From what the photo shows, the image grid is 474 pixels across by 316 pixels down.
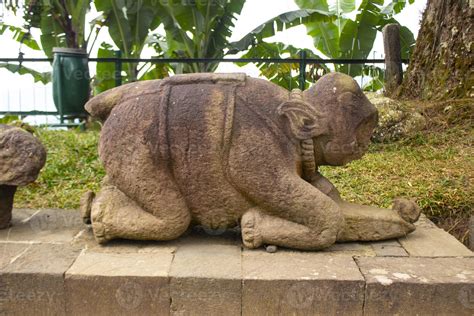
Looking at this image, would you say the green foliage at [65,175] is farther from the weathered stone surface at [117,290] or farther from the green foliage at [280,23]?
the green foliage at [280,23]

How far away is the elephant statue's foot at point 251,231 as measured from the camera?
301cm

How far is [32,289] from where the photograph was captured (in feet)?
9.05

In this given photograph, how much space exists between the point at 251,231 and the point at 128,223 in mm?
742

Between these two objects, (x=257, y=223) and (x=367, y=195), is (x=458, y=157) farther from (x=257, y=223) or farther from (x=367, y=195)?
(x=257, y=223)

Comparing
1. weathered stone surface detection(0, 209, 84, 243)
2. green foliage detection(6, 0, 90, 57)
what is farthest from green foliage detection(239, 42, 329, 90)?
weathered stone surface detection(0, 209, 84, 243)

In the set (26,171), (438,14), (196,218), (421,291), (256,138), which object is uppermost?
(438,14)

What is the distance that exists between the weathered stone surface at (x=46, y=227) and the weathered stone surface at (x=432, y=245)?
220cm

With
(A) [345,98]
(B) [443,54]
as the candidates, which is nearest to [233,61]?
(B) [443,54]

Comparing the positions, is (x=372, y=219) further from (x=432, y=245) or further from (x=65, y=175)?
(x=65, y=175)

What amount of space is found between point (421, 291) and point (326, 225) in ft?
2.04

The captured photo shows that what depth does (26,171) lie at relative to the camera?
10.6 ft

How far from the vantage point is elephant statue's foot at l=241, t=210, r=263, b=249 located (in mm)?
3010

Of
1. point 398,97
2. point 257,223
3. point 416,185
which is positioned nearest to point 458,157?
point 416,185

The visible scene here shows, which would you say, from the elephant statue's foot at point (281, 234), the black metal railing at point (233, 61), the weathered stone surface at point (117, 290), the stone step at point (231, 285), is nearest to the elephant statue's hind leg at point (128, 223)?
the stone step at point (231, 285)
